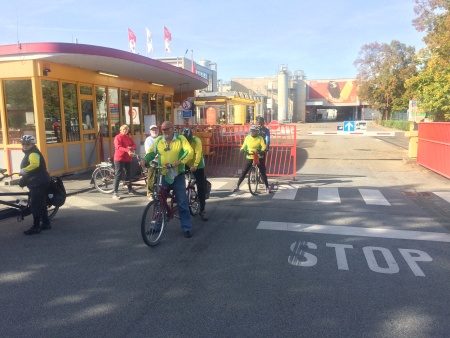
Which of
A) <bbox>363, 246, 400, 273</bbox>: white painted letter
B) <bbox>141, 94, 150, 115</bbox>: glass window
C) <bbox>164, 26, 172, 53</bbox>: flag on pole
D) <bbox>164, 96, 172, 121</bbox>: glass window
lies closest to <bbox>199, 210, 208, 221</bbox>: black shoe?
<bbox>363, 246, 400, 273</bbox>: white painted letter

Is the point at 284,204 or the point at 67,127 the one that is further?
the point at 67,127

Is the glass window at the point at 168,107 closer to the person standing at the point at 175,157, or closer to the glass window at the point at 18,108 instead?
the glass window at the point at 18,108

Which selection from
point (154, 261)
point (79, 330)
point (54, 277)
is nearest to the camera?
point (79, 330)

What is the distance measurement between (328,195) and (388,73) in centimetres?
4792

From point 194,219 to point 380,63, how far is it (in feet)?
174

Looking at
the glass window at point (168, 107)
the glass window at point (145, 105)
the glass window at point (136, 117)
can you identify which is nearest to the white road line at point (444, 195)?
the glass window at point (136, 117)

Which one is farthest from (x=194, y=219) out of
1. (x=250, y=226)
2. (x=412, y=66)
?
(x=412, y=66)

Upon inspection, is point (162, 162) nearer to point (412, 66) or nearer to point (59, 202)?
point (59, 202)

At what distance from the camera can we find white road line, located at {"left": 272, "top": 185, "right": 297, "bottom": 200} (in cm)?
888

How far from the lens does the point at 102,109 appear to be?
13203 mm

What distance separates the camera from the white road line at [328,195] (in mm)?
8555

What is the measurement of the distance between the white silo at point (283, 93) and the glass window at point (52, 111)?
2372 inches

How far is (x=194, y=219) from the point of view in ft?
22.8

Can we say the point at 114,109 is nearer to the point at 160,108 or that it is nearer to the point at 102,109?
the point at 102,109
